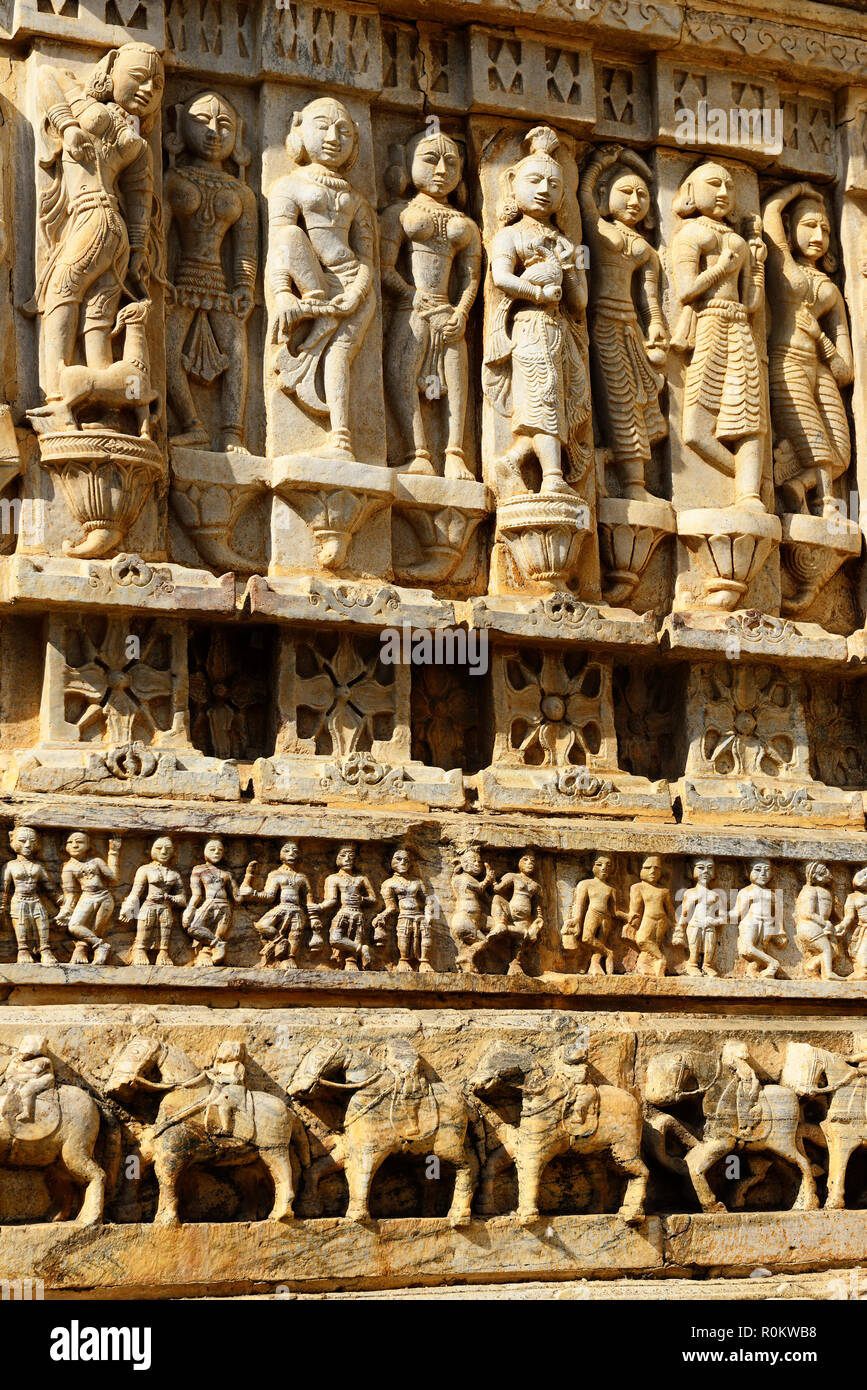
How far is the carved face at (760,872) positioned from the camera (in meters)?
11.8

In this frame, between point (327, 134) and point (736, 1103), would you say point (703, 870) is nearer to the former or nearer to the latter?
point (736, 1103)

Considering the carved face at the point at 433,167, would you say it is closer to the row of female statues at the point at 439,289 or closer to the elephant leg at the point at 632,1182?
the row of female statues at the point at 439,289

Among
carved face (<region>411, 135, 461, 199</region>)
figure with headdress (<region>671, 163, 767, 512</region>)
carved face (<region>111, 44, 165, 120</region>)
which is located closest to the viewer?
carved face (<region>111, 44, 165, 120</region>)

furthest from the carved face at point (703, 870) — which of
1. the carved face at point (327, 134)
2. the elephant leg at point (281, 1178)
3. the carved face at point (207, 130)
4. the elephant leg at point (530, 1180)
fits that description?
the carved face at point (207, 130)

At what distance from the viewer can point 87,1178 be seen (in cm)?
961

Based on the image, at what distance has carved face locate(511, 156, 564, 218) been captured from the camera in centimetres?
1216

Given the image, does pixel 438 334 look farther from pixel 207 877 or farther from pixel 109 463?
pixel 207 877

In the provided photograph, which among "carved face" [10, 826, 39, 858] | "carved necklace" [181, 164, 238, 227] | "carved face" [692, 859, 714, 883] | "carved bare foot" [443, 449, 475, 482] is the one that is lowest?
"carved face" [692, 859, 714, 883]

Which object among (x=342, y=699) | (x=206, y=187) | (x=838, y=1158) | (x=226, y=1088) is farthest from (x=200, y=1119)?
(x=206, y=187)

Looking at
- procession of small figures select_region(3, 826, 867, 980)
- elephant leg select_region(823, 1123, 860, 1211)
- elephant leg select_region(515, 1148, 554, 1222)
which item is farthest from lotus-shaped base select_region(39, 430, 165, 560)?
elephant leg select_region(823, 1123, 860, 1211)

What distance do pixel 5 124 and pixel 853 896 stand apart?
6215mm

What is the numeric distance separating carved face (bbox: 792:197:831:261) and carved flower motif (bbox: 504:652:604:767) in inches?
125

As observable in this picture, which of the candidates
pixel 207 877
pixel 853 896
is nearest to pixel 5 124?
pixel 207 877

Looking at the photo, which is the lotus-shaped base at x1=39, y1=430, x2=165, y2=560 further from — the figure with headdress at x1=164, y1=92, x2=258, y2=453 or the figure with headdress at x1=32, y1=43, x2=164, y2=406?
the figure with headdress at x1=164, y1=92, x2=258, y2=453
